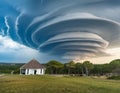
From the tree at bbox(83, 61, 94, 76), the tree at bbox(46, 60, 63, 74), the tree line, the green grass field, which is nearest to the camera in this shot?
the green grass field

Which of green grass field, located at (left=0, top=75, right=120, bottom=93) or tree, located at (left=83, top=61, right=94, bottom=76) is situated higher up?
tree, located at (left=83, top=61, right=94, bottom=76)

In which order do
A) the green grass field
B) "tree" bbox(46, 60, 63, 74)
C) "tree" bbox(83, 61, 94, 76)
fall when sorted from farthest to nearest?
"tree" bbox(46, 60, 63, 74) → "tree" bbox(83, 61, 94, 76) → the green grass field

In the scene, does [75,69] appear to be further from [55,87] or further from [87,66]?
[55,87]

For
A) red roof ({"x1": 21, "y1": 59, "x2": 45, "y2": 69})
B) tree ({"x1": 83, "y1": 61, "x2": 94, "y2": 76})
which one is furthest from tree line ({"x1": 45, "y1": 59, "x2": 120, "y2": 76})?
red roof ({"x1": 21, "y1": 59, "x2": 45, "y2": 69})

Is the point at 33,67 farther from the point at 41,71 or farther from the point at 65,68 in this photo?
the point at 65,68

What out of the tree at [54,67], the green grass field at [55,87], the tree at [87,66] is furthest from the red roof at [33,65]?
the green grass field at [55,87]

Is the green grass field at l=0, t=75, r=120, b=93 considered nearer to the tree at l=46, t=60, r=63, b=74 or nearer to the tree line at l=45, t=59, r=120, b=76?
the tree line at l=45, t=59, r=120, b=76

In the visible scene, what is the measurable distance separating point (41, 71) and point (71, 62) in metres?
27.2

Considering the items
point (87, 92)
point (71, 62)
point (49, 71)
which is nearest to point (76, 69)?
point (71, 62)

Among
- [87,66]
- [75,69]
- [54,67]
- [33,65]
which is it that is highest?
[54,67]

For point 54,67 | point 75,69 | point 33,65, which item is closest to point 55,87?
point 33,65

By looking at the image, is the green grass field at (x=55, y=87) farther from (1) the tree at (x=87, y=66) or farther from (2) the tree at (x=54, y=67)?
(2) the tree at (x=54, y=67)

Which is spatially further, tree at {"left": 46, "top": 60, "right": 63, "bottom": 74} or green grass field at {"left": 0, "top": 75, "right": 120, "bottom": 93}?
tree at {"left": 46, "top": 60, "right": 63, "bottom": 74}

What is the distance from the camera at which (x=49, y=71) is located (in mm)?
117188
